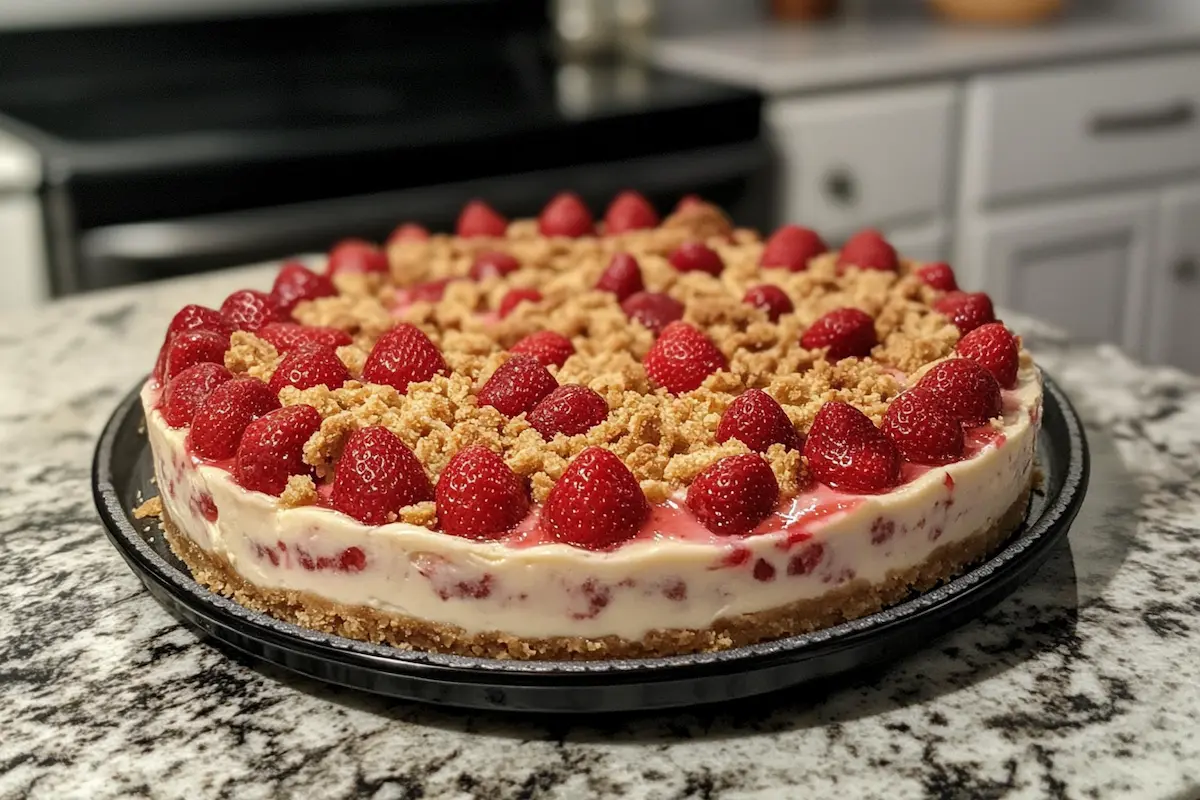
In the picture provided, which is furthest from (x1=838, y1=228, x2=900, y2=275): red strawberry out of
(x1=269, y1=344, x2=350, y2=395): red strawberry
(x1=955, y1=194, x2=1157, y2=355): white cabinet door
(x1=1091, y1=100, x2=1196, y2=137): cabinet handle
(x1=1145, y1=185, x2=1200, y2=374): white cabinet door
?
(x1=1145, y1=185, x2=1200, y2=374): white cabinet door

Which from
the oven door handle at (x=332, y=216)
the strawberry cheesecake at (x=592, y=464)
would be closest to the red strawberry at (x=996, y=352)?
the strawberry cheesecake at (x=592, y=464)

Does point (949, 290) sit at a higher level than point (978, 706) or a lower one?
higher

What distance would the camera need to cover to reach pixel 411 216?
244 cm

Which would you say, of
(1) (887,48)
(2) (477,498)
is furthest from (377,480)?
(1) (887,48)

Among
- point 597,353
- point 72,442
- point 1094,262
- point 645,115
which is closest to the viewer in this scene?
point 597,353

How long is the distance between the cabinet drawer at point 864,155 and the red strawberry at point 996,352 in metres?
1.54

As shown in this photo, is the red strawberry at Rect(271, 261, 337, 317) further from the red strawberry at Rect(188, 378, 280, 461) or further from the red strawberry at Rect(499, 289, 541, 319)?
the red strawberry at Rect(188, 378, 280, 461)

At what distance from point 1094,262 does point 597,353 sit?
222 cm

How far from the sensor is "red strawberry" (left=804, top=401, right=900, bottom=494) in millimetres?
1113

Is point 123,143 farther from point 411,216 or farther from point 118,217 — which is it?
point 411,216

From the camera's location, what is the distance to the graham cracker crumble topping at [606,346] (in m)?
1.17

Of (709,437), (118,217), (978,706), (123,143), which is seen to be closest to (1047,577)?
(978,706)

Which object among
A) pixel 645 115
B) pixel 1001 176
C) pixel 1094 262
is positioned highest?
pixel 645 115

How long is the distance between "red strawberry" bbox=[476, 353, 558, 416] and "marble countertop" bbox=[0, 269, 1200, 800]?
32 centimetres
